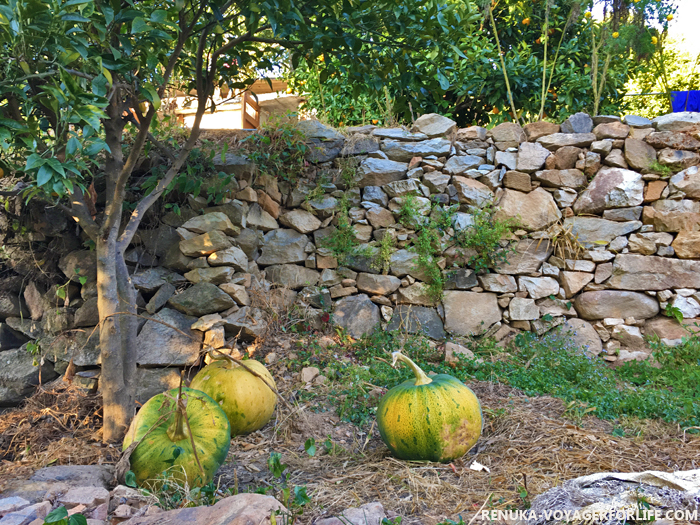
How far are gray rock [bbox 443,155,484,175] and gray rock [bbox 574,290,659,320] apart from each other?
1.74 m

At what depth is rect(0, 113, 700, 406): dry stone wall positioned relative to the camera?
4.53 meters

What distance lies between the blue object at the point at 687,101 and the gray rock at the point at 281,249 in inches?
177

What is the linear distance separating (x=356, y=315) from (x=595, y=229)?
8.50 ft

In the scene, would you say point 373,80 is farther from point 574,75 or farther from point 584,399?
point 574,75

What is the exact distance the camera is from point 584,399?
3461 millimetres

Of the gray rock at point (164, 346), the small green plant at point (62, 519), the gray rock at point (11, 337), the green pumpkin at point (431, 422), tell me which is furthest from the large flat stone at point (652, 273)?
the gray rock at point (11, 337)

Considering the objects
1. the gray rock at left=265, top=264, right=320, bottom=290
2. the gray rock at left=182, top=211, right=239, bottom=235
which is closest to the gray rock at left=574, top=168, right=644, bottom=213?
the gray rock at left=265, top=264, right=320, bottom=290

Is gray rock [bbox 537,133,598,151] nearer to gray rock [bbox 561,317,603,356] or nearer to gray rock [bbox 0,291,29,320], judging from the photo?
gray rock [bbox 561,317,603,356]

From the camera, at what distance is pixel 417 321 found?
15.2ft

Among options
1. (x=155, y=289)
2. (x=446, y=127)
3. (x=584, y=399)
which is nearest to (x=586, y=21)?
(x=446, y=127)

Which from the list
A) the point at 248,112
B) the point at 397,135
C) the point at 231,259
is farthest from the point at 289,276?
the point at 248,112

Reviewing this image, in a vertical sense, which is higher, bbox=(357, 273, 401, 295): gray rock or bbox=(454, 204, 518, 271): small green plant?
bbox=(454, 204, 518, 271): small green plant

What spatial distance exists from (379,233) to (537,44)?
3869 millimetres

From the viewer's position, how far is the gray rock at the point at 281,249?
186 inches
